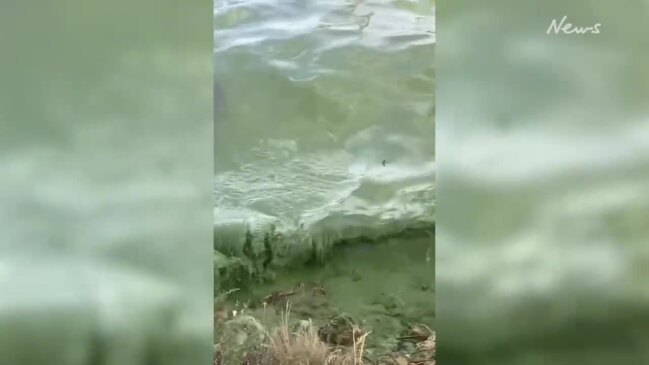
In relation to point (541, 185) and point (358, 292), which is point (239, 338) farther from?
point (541, 185)

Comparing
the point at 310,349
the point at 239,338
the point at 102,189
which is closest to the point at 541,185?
the point at 310,349

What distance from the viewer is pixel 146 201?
1.87 metres

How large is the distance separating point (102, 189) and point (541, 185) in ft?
3.67

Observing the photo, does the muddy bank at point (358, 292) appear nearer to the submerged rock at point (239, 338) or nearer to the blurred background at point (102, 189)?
the submerged rock at point (239, 338)

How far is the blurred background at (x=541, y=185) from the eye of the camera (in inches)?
73.2

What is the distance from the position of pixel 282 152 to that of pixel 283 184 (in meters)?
0.08

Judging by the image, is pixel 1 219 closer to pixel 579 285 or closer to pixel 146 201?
pixel 146 201

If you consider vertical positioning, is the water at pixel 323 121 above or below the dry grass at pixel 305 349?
above

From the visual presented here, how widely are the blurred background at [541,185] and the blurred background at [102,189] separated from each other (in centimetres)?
64

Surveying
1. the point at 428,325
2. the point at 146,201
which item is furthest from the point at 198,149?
the point at 428,325

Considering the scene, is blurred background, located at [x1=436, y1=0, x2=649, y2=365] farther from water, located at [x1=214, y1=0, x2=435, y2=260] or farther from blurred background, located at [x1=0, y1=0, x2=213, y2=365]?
blurred background, located at [x1=0, y1=0, x2=213, y2=365]

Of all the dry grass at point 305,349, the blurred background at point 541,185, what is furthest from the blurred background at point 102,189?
the blurred background at point 541,185

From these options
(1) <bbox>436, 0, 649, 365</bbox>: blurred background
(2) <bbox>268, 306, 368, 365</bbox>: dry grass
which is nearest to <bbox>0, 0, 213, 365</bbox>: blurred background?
(2) <bbox>268, 306, 368, 365</bbox>: dry grass

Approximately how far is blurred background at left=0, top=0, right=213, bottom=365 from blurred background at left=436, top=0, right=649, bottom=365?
25.2 inches
